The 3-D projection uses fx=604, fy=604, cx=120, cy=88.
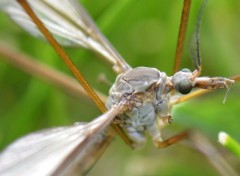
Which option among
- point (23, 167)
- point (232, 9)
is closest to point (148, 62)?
point (232, 9)

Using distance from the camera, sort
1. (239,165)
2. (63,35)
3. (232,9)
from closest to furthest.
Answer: (63,35), (239,165), (232,9)

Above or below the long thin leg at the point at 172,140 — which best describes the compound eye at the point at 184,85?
above

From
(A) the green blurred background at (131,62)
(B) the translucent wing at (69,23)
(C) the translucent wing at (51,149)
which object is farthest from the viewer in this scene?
(A) the green blurred background at (131,62)

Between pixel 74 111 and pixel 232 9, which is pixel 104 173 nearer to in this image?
pixel 74 111

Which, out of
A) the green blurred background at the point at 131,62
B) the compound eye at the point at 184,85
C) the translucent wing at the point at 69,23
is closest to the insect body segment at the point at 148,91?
the compound eye at the point at 184,85

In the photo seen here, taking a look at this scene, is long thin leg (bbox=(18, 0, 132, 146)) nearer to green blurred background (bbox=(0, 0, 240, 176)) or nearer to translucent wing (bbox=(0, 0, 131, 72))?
translucent wing (bbox=(0, 0, 131, 72))

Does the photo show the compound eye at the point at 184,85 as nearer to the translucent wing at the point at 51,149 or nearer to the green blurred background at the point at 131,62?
the translucent wing at the point at 51,149
